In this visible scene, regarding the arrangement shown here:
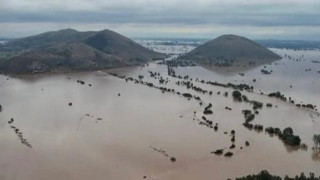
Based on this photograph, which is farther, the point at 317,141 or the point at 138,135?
the point at 138,135

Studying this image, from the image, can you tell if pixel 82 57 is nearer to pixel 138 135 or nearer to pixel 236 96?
pixel 236 96

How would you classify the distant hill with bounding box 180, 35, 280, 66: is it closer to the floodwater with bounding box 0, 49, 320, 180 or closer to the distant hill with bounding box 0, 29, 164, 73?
the distant hill with bounding box 0, 29, 164, 73

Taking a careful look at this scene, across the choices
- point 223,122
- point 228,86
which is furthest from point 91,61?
point 223,122

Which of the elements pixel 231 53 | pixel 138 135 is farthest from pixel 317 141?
pixel 231 53

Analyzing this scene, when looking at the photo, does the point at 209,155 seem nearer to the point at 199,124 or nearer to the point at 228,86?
the point at 199,124

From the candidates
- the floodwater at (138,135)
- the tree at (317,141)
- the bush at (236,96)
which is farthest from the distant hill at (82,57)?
the tree at (317,141)

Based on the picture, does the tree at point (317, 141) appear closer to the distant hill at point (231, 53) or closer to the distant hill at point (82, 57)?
the distant hill at point (82, 57)

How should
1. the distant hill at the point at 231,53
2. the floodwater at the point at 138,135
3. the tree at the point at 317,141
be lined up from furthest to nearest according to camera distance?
1. the distant hill at the point at 231,53
2. the tree at the point at 317,141
3. the floodwater at the point at 138,135
